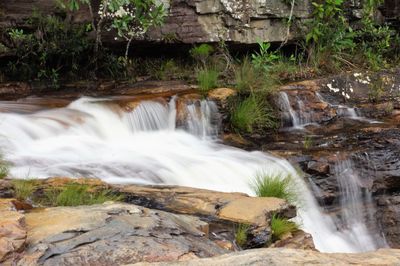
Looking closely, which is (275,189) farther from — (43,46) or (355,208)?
(43,46)

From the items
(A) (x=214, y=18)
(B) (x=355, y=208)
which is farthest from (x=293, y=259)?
(A) (x=214, y=18)

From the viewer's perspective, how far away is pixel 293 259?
2152 mm

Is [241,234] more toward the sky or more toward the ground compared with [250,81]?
more toward the ground

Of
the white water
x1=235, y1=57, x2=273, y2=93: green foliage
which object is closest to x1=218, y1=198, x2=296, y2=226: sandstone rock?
the white water

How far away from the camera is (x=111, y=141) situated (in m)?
6.52

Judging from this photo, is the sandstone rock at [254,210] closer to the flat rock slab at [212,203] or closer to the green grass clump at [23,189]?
the flat rock slab at [212,203]

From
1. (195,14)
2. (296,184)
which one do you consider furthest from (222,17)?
(296,184)

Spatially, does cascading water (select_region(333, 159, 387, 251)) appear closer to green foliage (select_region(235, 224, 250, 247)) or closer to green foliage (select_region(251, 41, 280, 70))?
green foliage (select_region(235, 224, 250, 247))

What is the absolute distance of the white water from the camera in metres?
5.18

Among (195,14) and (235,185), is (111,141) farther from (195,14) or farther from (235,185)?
(195,14)

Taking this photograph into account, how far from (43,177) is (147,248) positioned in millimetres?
2409

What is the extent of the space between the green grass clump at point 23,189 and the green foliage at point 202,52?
5.38 meters

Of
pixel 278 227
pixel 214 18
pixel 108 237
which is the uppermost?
pixel 214 18

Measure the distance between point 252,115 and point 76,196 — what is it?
394cm
